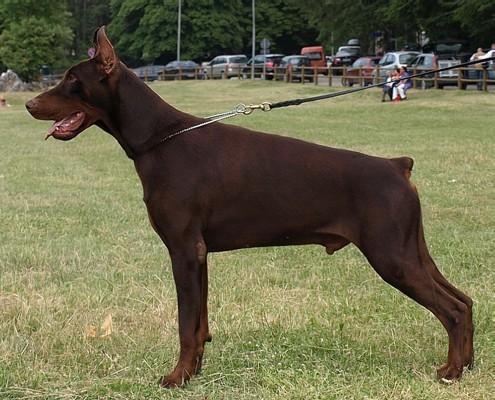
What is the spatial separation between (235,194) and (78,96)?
97 centimetres

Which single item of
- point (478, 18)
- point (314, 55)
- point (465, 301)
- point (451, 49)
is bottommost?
point (465, 301)

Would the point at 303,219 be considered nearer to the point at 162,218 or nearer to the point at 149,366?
the point at 162,218

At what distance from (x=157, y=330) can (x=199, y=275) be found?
1.22 meters

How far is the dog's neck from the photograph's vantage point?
423 centimetres

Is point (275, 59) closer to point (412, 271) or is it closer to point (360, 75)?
point (360, 75)

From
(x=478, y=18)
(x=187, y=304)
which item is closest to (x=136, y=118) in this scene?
(x=187, y=304)

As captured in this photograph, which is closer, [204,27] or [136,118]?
[136,118]

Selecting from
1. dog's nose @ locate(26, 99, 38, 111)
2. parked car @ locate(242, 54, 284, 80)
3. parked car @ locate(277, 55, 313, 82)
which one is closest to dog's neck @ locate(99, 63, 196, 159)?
dog's nose @ locate(26, 99, 38, 111)

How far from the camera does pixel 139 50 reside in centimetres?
7806

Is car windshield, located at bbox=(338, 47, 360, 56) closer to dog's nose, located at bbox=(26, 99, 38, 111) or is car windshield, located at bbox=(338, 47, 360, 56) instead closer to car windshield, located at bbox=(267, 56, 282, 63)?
car windshield, located at bbox=(267, 56, 282, 63)

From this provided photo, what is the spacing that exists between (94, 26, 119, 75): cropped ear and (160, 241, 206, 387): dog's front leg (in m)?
1.01

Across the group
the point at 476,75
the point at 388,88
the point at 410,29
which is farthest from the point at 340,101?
the point at 410,29

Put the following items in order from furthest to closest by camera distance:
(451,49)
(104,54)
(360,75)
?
1. (451,49)
2. (360,75)
3. (104,54)

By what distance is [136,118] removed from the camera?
4270 mm
